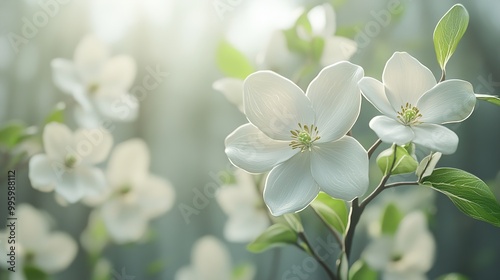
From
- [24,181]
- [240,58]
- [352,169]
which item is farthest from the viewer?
[24,181]

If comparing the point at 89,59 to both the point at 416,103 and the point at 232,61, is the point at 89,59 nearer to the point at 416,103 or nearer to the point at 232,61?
the point at 232,61

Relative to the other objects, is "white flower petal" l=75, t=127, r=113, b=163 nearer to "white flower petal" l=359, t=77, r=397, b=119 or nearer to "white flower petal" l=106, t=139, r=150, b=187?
"white flower petal" l=106, t=139, r=150, b=187

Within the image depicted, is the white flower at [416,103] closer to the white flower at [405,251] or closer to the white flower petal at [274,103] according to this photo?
the white flower petal at [274,103]

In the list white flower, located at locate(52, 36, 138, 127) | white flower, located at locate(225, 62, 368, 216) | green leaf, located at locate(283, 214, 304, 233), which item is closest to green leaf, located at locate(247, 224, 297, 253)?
green leaf, located at locate(283, 214, 304, 233)

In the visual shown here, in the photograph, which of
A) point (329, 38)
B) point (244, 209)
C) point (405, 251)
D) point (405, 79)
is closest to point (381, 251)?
point (405, 251)

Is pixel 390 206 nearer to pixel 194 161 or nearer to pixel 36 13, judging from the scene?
pixel 194 161

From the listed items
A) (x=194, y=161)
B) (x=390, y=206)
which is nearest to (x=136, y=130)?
(x=194, y=161)
